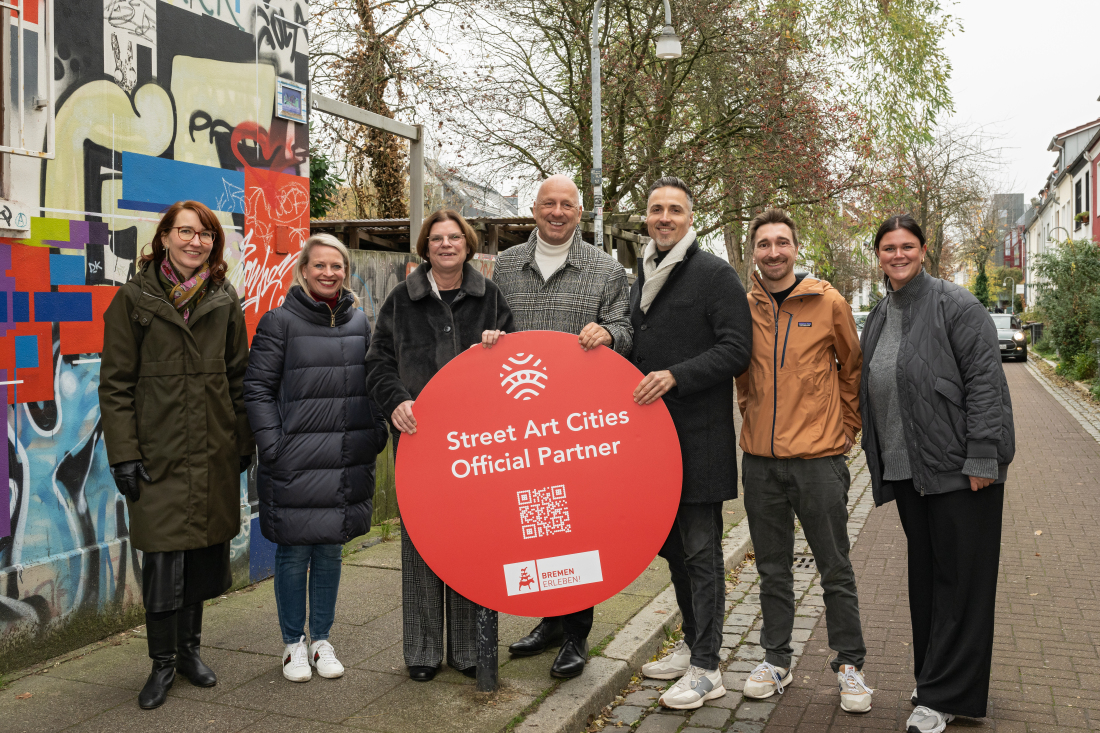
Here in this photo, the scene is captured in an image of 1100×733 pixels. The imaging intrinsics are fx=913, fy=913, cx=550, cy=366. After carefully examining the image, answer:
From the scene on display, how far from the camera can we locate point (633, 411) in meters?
3.74

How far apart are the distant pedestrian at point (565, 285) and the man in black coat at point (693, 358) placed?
14 cm

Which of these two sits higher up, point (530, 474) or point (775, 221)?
point (775, 221)

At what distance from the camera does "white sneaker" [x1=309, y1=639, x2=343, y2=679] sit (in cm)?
403

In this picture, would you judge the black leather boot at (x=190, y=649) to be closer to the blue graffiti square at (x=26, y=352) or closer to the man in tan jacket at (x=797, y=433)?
the blue graffiti square at (x=26, y=352)

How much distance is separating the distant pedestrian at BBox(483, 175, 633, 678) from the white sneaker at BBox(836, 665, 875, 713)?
113 cm

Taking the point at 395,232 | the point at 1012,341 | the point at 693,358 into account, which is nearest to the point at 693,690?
the point at 693,358

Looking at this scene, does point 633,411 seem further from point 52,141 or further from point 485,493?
point 52,141

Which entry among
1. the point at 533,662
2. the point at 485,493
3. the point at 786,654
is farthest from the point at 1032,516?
the point at 485,493

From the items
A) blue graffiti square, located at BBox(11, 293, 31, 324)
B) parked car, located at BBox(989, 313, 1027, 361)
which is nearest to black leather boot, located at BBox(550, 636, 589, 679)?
blue graffiti square, located at BBox(11, 293, 31, 324)

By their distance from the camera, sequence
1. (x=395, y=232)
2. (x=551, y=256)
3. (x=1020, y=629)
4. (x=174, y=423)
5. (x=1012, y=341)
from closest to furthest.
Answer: (x=174, y=423)
(x=551, y=256)
(x=1020, y=629)
(x=395, y=232)
(x=1012, y=341)

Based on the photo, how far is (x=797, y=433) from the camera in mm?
3873

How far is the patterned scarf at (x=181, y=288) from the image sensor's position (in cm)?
381

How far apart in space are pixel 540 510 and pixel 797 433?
1.15 m

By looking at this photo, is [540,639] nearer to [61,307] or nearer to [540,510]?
[540,510]
